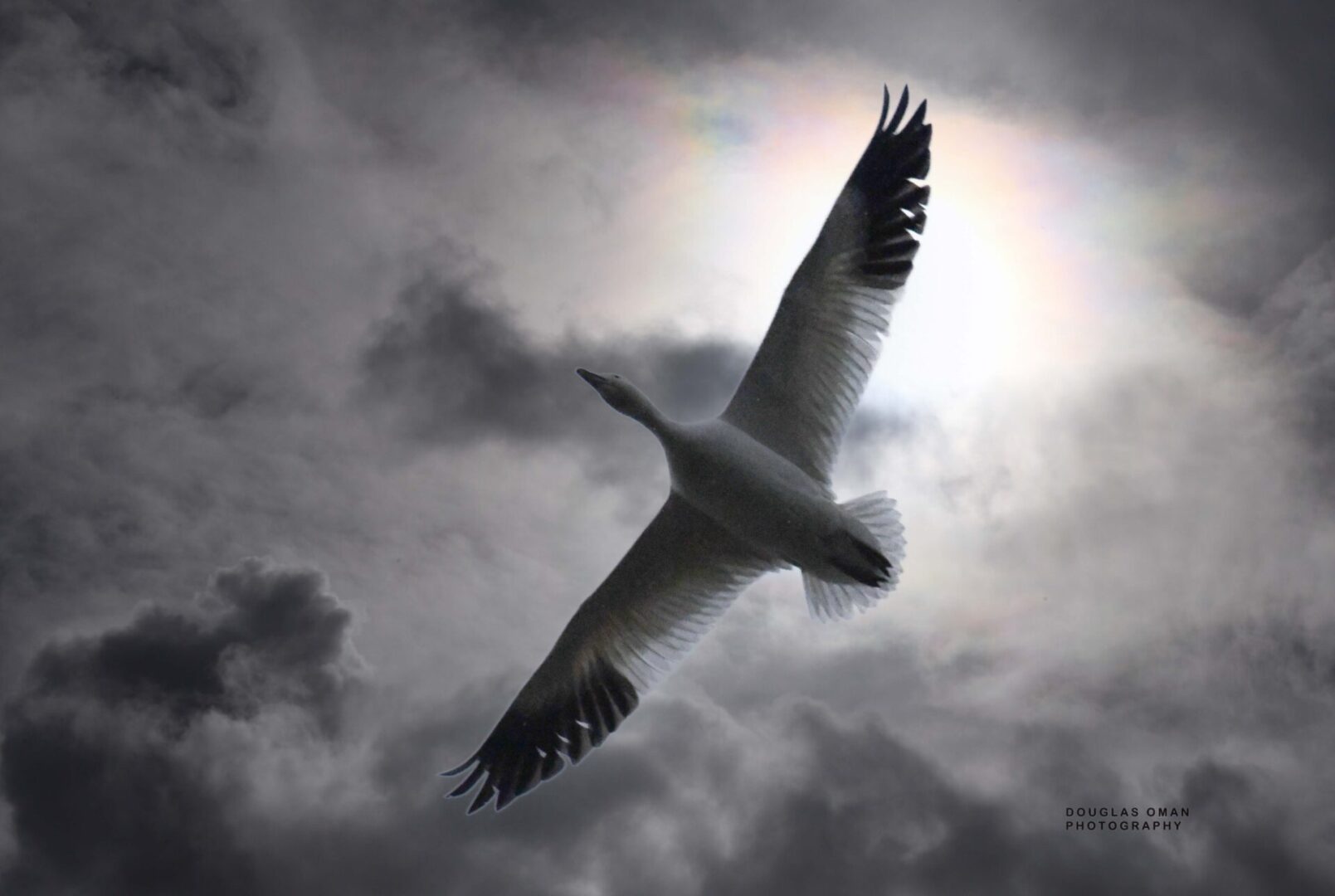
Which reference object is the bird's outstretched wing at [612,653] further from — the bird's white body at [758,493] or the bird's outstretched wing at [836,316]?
the bird's outstretched wing at [836,316]

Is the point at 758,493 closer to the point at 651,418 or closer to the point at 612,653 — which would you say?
the point at 651,418

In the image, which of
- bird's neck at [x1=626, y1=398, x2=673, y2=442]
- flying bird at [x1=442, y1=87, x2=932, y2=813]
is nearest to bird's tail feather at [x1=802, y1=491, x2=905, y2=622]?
flying bird at [x1=442, y1=87, x2=932, y2=813]

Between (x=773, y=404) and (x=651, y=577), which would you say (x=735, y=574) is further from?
(x=773, y=404)

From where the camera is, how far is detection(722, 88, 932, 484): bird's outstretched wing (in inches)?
329

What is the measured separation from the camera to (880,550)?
807 cm

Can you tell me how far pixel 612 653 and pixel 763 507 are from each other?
1785 mm

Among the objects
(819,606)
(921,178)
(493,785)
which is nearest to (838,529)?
(819,606)

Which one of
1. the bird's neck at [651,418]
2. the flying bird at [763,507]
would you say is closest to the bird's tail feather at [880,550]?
the flying bird at [763,507]

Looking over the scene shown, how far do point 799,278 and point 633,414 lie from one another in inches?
58.0

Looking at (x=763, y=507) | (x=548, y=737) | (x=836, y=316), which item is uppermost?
(x=836, y=316)

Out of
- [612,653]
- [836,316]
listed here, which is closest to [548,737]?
[612,653]

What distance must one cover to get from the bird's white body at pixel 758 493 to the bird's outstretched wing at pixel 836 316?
0.27m

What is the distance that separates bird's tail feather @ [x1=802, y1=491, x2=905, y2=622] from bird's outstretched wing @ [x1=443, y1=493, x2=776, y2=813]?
0.51 metres

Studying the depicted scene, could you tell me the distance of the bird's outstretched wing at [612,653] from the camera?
8867mm
